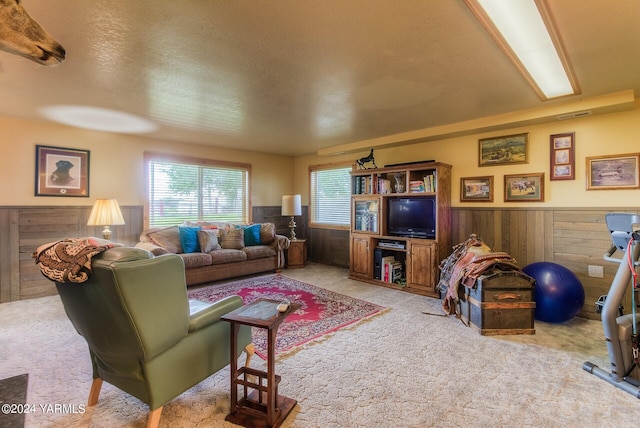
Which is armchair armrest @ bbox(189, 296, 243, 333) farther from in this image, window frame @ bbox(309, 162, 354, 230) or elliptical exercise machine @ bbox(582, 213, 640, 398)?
window frame @ bbox(309, 162, 354, 230)

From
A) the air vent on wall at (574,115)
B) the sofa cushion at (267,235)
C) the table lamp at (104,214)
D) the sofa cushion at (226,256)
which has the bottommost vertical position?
the sofa cushion at (226,256)

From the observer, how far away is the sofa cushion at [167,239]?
4586 millimetres

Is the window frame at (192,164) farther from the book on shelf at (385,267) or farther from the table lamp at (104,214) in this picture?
the book on shelf at (385,267)

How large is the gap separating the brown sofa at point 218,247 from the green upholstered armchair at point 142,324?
2633 millimetres

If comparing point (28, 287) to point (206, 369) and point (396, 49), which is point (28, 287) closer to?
point (206, 369)

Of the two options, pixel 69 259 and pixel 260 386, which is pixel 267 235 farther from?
pixel 69 259

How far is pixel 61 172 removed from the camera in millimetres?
4281

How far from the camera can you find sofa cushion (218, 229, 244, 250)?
5.27 metres

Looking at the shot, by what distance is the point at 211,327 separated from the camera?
189cm

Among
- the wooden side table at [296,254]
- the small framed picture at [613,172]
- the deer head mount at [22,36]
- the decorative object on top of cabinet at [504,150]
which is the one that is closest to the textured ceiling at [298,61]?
the deer head mount at [22,36]

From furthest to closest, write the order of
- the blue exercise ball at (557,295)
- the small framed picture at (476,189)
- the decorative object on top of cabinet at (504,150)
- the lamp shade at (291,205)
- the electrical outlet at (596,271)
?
the lamp shade at (291,205)
the small framed picture at (476,189)
the decorative object on top of cabinet at (504,150)
the electrical outlet at (596,271)
the blue exercise ball at (557,295)

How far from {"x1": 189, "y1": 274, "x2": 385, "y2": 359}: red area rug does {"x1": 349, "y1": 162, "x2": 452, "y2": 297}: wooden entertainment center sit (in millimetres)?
964

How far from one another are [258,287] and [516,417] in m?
3.47

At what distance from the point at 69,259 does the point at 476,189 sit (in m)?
4.48
